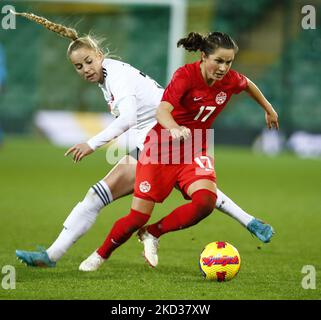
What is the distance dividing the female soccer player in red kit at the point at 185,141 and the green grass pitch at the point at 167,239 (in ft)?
1.20

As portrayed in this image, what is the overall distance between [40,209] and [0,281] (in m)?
4.32

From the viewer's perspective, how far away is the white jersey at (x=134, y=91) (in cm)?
599

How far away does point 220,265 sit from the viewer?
18.8 feet

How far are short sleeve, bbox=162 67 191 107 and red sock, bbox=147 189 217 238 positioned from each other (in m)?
0.64

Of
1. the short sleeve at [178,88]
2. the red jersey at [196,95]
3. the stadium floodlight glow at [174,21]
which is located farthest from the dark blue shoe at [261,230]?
the stadium floodlight glow at [174,21]

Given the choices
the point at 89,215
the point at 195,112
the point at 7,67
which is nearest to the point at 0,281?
the point at 89,215

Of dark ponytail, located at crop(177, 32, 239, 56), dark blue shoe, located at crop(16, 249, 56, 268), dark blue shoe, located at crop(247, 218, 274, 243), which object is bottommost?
dark blue shoe, located at crop(16, 249, 56, 268)

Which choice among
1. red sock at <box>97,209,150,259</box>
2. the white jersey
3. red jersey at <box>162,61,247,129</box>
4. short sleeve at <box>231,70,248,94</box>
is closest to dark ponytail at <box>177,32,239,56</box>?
red jersey at <box>162,61,247,129</box>

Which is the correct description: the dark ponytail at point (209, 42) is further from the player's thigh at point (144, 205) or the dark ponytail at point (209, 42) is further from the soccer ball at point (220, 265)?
the soccer ball at point (220, 265)

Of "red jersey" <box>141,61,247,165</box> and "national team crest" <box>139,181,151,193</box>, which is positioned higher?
"red jersey" <box>141,61,247,165</box>

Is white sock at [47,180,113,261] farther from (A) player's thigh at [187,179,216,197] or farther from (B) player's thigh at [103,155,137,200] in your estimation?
(A) player's thigh at [187,179,216,197]

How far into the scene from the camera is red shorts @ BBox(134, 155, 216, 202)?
593 cm

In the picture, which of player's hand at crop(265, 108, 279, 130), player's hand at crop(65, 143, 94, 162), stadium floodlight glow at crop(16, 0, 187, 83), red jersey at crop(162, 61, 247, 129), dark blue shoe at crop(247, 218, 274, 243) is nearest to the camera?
player's hand at crop(65, 143, 94, 162)

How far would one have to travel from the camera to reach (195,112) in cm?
599
